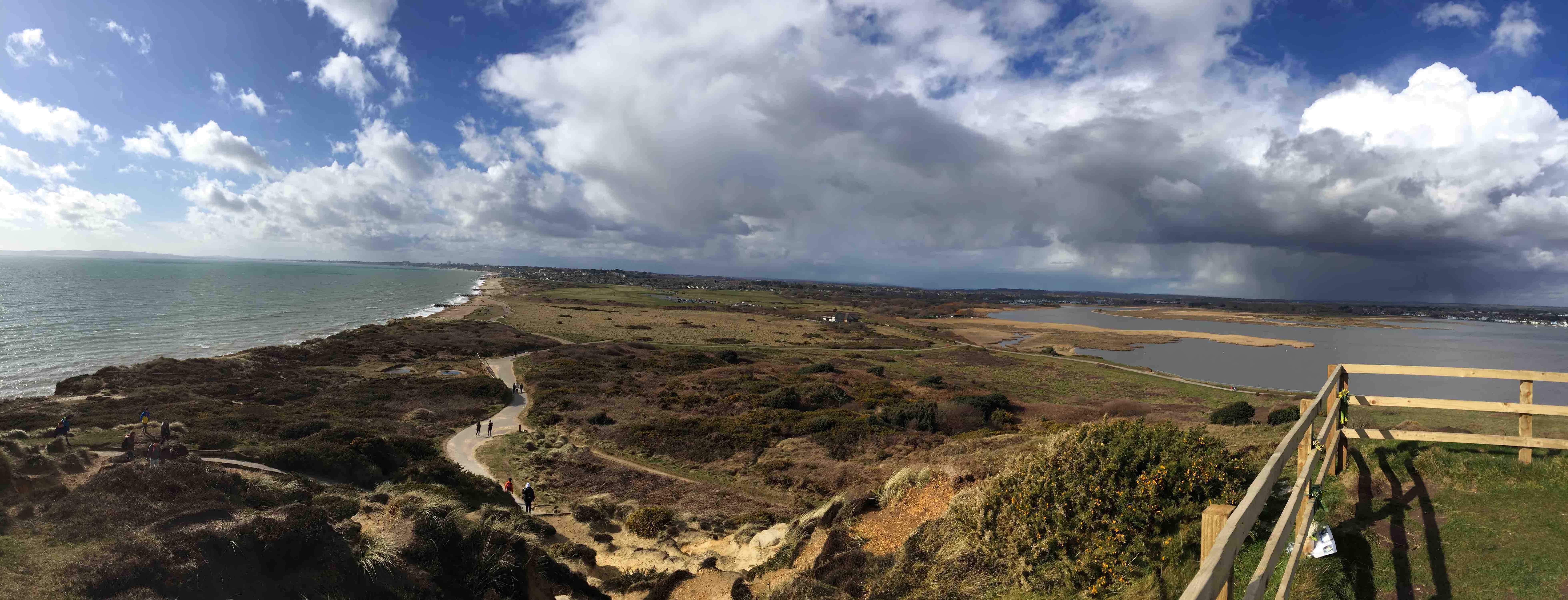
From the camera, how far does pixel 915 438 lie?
2608 centimetres

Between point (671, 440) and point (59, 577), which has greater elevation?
point (59, 577)

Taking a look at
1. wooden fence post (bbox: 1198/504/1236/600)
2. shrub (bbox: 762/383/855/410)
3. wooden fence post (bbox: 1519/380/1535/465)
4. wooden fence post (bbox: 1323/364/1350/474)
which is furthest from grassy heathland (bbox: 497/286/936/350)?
wooden fence post (bbox: 1198/504/1236/600)

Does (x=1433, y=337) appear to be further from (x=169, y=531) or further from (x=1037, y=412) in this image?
(x=169, y=531)

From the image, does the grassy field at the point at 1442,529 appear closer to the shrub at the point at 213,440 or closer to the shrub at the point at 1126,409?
the shrub at the point at 213,440

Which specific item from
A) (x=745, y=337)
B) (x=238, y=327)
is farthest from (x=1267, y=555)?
(x=238, y=327)

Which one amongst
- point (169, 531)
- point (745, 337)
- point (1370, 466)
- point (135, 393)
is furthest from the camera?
point (745, 337)

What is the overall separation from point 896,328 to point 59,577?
106m

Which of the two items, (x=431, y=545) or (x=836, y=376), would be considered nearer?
(x=431, y=545)

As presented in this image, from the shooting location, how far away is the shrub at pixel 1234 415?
28891 mm

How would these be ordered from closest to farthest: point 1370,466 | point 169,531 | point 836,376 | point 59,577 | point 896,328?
point 1370,466 → point 59,577 → point 169,531 → point 836,376 → point 896,328

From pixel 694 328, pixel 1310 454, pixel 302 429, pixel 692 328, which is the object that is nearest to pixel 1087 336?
pixel 694 328

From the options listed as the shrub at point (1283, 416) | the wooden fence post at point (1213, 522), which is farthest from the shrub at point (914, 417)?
the wooden fence post at point (1213, 522)

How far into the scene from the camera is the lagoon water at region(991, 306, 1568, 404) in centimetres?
5144

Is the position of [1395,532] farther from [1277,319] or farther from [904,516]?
[1277,319]
